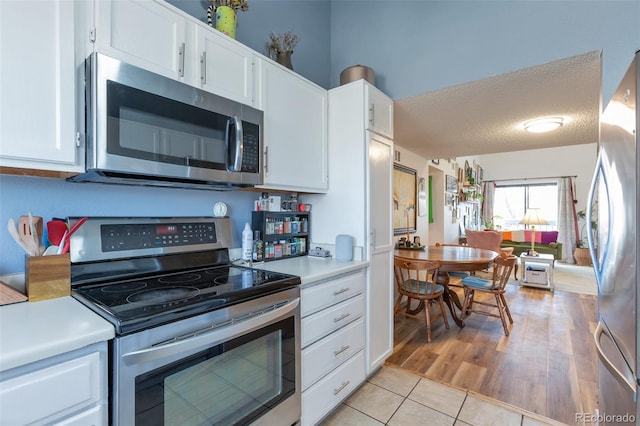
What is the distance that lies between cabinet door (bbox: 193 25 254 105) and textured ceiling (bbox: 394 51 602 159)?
129 cm

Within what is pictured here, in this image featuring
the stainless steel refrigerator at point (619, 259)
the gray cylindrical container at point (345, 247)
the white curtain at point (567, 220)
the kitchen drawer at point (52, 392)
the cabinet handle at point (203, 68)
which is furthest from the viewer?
the white curtain at point (567, 220)

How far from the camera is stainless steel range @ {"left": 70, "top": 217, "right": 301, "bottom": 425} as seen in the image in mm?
901

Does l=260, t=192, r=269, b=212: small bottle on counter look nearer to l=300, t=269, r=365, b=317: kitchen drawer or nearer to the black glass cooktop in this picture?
the black glass cooktop

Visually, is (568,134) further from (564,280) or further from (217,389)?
(217,389)

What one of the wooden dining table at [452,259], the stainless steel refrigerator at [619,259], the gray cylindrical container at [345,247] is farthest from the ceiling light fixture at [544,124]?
the gray cylindrical container at [345,247]

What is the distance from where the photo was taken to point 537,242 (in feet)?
23.0

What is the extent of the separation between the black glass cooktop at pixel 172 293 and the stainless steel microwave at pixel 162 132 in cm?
46

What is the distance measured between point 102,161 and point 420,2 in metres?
2.39

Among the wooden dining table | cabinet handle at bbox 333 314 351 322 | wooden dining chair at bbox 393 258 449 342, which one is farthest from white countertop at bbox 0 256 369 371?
the wooden dining table

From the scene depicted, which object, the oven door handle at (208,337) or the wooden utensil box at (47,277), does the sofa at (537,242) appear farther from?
the wooden utensil box at (47,277)

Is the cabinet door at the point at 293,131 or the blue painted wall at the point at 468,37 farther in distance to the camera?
the cabinet door at the point at 293,131

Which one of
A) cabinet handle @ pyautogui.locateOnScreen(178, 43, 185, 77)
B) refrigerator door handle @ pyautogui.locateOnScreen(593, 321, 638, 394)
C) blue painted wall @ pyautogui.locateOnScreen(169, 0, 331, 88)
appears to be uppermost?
blue painted wall @ pyautogui.locateOnScreen(169, 0, 331, 88)

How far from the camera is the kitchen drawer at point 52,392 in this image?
27.5 inches

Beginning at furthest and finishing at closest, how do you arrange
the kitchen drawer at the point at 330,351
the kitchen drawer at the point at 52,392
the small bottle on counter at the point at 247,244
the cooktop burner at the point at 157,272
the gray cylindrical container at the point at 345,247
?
the gray cylindrical container at the point at 345,247
the small bottle on counter at the point at 247,244
the kitchen drawer at the point at 330,351
the cooktop burner at the point at 157,272
the kitchen drawer at the point at 52,392
